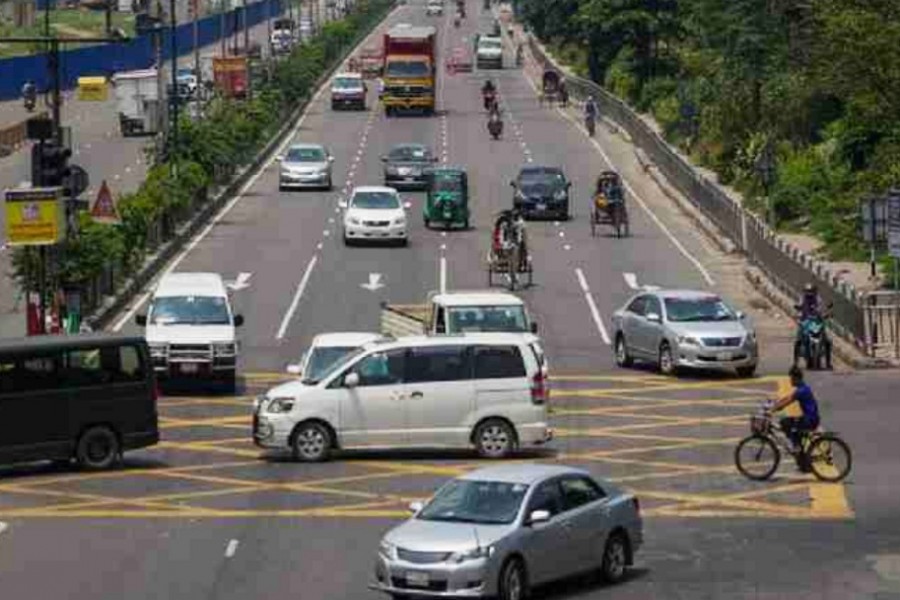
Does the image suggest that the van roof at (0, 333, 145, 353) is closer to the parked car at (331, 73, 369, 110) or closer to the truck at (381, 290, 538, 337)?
the truck at (381, 290, 538, 337)

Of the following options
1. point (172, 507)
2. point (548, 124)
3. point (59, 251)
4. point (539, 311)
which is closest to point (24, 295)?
point (59, 251)

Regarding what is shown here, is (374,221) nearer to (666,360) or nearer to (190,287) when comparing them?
(190,287)

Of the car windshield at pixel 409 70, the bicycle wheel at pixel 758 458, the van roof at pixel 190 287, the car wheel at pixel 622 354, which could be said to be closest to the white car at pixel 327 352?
the van roof at pixel 190 287

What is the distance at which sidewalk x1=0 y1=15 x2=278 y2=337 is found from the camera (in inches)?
2288

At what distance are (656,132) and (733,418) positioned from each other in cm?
5245

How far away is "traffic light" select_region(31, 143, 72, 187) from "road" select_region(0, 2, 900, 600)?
430 centimetres

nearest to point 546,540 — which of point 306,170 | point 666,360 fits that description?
point 666,360

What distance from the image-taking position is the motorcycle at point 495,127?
101750 mm

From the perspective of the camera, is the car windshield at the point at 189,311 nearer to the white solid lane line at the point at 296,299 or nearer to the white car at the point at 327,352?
the white car at the point at 327,352

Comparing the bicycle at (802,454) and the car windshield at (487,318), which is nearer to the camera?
the bicycle at (802,454)

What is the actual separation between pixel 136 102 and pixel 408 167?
32.8 meters

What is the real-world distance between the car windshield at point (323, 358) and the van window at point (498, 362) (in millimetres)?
3022

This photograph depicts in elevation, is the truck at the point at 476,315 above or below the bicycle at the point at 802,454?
above

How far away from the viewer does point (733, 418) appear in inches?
1578
